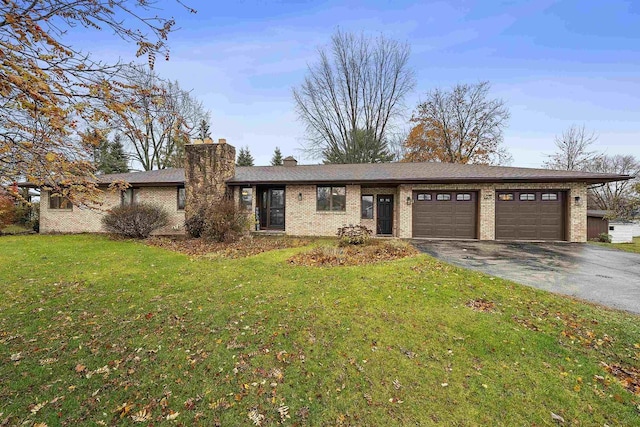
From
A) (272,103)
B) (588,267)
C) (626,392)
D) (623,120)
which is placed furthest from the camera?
(623,120)

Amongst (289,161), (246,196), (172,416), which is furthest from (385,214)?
(172,416)

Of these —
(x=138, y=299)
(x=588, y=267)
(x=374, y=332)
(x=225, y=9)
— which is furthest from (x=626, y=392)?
(x=225, y=9)

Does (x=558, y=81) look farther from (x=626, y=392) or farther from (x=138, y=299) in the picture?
(x=138, y=299)

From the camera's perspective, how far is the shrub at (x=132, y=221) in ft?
39.1

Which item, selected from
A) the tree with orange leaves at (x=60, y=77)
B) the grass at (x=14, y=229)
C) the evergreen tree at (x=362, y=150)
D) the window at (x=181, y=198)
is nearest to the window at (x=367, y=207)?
the window at (x=181, y=198)

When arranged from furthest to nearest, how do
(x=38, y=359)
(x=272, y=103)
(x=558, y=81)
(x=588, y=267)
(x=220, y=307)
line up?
(x=272, y=103) < (x=558, y=81) < (x=588, y=267) < (x=220, y=307) < (x=38, y=359)

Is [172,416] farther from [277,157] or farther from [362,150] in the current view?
[277,157]

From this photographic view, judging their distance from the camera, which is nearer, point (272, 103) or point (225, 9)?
point (225, 9)

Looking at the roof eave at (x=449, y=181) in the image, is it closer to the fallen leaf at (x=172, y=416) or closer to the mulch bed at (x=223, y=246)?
the mulch bed at (x=223, y=246)

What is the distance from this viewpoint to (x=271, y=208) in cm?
1459

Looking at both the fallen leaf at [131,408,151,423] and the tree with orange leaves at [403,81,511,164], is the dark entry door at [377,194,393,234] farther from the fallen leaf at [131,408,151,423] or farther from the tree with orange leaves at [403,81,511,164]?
the tree with orange leaves at [403,81,511,164]

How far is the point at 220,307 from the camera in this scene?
15.4 feet

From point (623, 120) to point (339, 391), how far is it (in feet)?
87.8

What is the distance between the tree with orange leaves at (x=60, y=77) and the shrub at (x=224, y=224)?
24.5 feet
